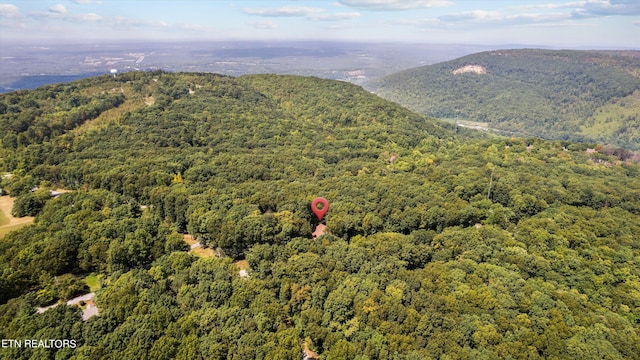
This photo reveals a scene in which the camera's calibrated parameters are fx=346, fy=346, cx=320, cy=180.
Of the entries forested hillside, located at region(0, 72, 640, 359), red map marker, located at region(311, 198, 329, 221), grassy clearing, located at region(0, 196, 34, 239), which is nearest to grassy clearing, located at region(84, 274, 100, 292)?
forested hillside, located at region(0, 72, 640, 359)

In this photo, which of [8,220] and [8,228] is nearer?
[8,228]

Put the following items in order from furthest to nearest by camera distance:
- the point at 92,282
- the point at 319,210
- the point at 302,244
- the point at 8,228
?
the point at 319,210 → the point at 8,228 → the point at 302,244 → the point at 92,282

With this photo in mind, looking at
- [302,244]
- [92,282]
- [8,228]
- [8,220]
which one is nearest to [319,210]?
[302,244]

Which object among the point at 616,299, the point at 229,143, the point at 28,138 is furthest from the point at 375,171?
the point at 28,138

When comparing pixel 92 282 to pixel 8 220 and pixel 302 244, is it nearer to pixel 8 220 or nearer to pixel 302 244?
pixel 8 220

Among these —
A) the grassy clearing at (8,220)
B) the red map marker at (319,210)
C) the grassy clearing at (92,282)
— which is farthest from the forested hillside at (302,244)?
the grassy clearing at (8,220)

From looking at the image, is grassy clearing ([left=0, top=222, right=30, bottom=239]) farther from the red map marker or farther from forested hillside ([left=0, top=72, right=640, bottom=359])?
the red map marker
